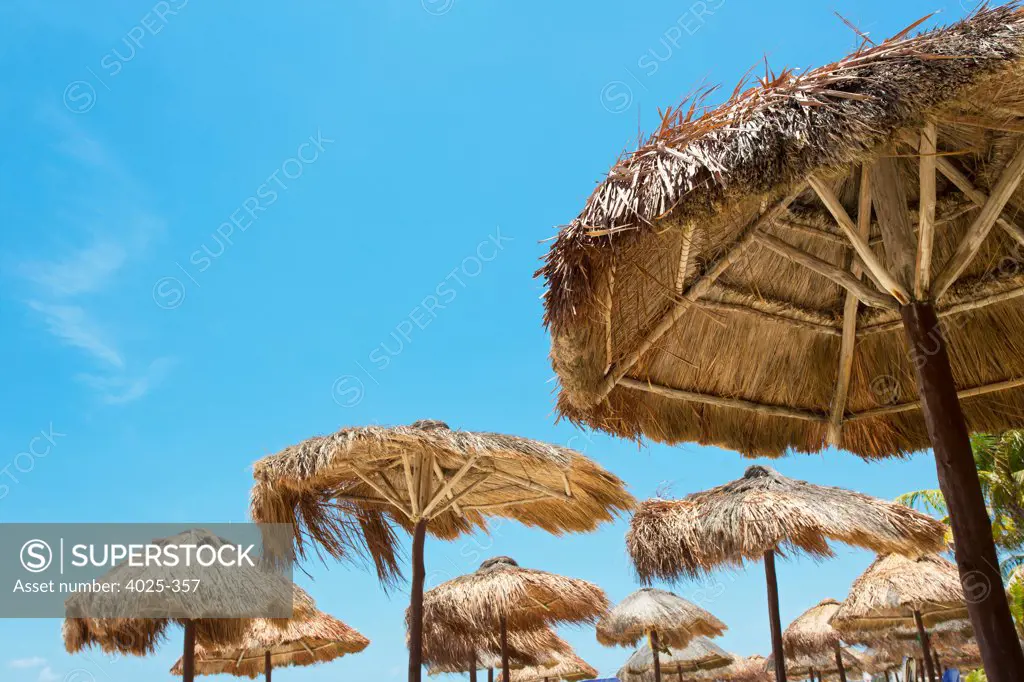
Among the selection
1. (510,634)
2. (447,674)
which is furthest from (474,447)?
(447,674)

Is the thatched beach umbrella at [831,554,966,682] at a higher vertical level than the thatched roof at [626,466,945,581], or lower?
lower

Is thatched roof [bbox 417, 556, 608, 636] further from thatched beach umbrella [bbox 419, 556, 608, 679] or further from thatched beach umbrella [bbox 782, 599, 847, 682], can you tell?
thatched beach umbrella [bbox 782, 599, 847, 682]

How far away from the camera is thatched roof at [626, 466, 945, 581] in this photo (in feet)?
22.7

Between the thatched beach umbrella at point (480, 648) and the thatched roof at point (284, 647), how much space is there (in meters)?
1.73

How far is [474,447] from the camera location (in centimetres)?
660

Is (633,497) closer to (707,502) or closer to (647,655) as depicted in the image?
(707,502)

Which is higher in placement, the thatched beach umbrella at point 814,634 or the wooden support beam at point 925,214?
the wooden support beam at point 925,214

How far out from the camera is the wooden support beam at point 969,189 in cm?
382

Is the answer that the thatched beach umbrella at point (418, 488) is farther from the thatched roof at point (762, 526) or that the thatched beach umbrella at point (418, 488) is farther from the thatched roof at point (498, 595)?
the thatched roof at point (498, 595)

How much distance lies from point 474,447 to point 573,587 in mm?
4543

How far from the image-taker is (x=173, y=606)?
8.48 m

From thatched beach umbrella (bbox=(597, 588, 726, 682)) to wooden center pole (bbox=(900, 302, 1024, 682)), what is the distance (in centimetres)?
1060

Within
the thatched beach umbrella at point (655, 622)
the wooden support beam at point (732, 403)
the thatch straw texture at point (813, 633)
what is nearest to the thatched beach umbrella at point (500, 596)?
the thatched beach umbrella at point (655, 622)

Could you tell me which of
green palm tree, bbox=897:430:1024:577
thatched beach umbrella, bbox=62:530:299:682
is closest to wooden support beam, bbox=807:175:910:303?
thatched beach umbrella, bbox=62:530:299:682
